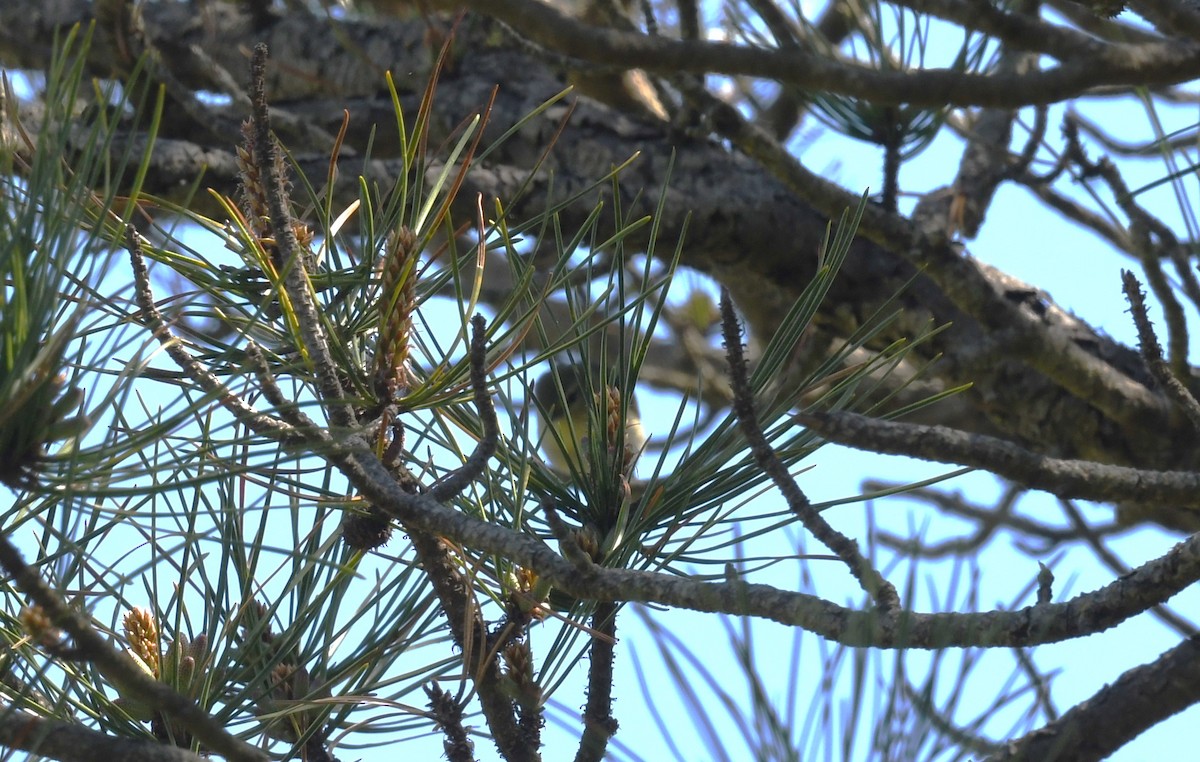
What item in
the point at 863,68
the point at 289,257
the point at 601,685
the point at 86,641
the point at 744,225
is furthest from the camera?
the point at 744,225

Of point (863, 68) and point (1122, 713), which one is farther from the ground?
point (863, 68)

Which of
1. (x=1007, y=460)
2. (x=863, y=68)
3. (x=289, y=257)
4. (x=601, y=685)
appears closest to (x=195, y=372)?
(x=289, y=257)

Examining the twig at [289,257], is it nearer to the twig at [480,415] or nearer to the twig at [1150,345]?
the twig at [480,415]

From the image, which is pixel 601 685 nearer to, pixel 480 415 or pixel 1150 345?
pixel 480 415

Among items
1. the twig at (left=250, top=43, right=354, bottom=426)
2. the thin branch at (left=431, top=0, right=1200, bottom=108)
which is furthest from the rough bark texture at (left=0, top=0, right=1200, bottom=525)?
the twig at (left=250, top=43, right=354, bottom=426)

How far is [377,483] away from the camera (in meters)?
0.60

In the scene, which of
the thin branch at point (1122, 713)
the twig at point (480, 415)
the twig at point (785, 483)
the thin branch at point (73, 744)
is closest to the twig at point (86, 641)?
the thin branch at point (73, 744)

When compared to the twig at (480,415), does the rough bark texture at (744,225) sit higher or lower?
higher

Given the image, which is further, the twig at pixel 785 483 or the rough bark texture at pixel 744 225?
the rough bark texture at pixel 744 225

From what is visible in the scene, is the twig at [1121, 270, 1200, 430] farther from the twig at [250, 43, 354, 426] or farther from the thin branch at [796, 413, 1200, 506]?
the twig at [250, 43, 354, 426]

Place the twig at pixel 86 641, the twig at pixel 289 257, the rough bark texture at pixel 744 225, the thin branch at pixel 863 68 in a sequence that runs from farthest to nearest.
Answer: the rough bark texture at pixel 744 225, the thin branch at pixel 863 68, the twig at pixel 289 257, the twig at pixel 86 641

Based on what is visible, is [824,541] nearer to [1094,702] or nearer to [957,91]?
[1094,702]

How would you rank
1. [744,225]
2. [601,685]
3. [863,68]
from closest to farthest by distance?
1. [601,685]
2. [863,68]
3. [744,225]

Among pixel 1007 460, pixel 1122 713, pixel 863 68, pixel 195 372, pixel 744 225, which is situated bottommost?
pixel 1122 713
